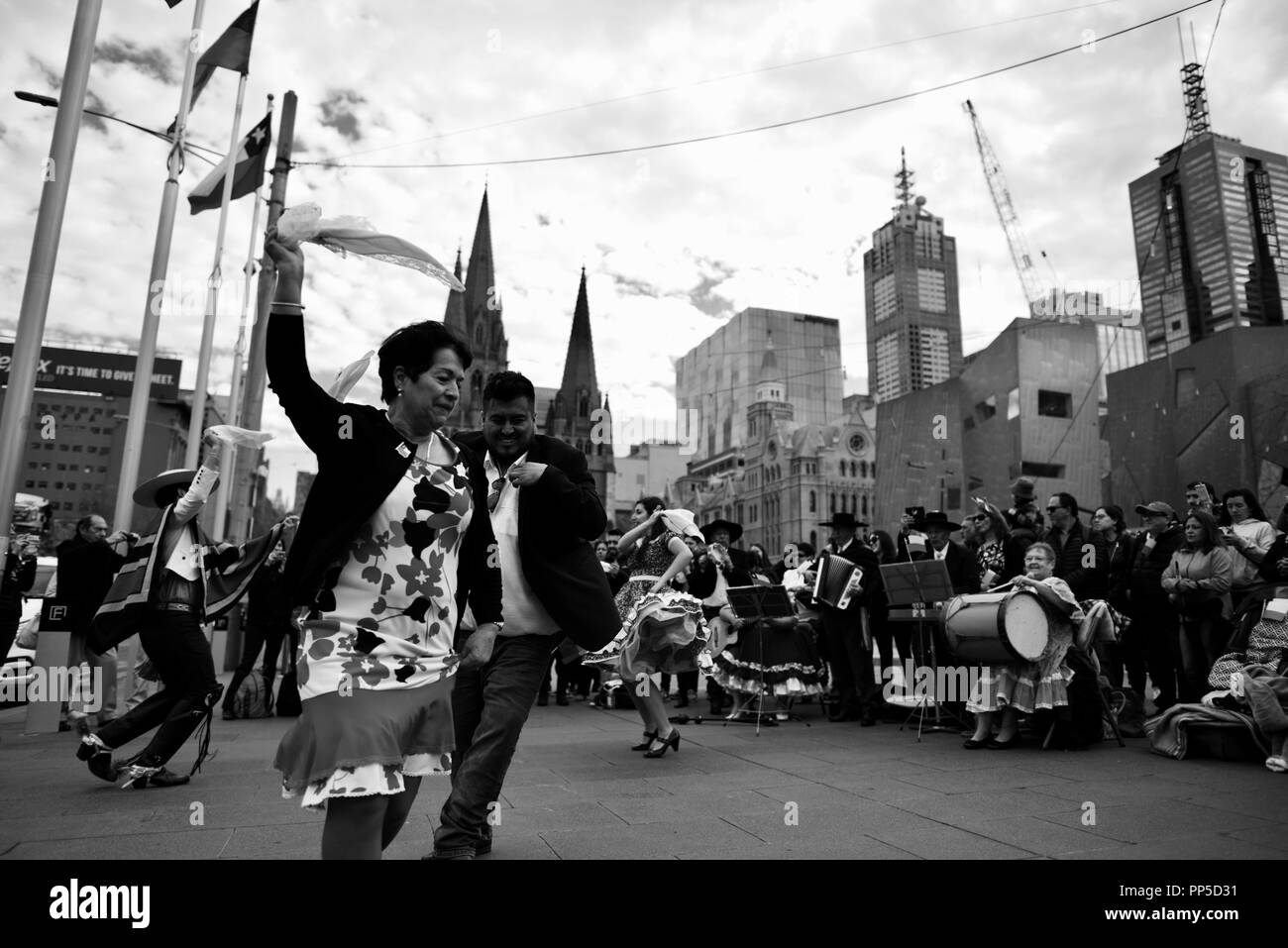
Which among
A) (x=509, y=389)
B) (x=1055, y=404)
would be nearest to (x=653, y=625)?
(x=509, y=389)

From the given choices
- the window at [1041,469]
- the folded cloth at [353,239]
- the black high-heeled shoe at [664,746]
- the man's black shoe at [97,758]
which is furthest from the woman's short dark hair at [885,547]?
the window at [1041,469]

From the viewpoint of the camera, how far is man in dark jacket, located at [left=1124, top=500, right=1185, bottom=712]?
865 centimetres

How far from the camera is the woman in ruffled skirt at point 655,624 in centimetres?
707

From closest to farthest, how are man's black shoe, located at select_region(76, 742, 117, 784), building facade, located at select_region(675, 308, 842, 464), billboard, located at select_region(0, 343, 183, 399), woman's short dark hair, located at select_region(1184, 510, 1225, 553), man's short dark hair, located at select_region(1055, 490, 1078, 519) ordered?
man's black shoe, located at select_region(76, 742, 117, 784) < woman's short dark hair, located at select_region(1184, 510, 1225, 553) < man's short dark hair, located at select_region(1055, 490, 1078, 519) < billboard, located at select_region(0, 343, 183, 399) < building facade, located at select_region(675, 308, 842, 464)

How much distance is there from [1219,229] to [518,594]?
35392 mm

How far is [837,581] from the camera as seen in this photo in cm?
921

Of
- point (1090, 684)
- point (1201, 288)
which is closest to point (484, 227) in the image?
point (1201, 288)

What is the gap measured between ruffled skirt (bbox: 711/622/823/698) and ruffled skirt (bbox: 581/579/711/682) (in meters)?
2.26

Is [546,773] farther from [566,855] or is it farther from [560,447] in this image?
[560,447]

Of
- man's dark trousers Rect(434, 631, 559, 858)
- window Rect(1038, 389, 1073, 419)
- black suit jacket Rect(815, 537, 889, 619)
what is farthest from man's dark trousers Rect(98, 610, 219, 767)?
window Rect(1038, 389, 1073, 419)

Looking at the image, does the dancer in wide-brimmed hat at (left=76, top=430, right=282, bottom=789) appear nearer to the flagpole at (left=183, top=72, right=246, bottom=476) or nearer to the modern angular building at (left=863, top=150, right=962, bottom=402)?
the flagpole at (left=183, top=72, right=246, bottom=476)

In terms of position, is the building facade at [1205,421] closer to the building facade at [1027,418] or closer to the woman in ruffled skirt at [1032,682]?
Answer: the building facade at [1027,418]

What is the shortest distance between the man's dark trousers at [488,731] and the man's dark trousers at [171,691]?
2.90 meters
